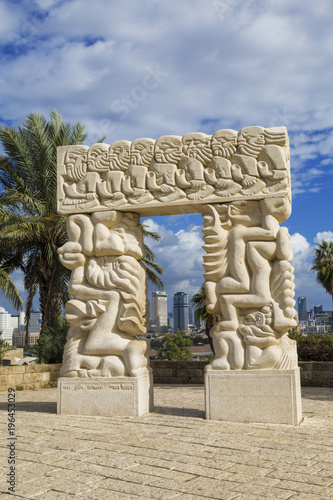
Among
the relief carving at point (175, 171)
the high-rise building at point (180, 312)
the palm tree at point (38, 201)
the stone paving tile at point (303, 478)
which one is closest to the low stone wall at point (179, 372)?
the palm tree at point (38, 201)

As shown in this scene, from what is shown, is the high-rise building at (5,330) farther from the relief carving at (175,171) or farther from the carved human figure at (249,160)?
the carved human figure at (249,160)

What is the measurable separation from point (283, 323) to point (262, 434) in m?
1.33

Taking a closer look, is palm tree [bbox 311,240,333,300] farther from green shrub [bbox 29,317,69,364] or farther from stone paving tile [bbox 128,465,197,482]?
stone paving tile [bbox 128,465,197,482]

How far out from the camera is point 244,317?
6.21 metres

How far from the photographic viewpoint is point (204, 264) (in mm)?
6441

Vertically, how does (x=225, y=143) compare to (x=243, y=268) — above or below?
above

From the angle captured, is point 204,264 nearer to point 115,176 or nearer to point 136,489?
point 115,176

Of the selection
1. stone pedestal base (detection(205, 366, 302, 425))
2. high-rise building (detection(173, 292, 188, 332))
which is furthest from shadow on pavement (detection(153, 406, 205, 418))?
high-rise building (detection(173, 292, 188, 332))

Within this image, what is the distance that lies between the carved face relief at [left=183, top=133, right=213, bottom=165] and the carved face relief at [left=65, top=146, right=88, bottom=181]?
1.47 metres

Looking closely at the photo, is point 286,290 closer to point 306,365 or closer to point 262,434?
point 262,434

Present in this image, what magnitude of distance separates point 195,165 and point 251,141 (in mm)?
777

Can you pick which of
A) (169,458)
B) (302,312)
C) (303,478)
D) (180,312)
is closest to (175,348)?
(169,458)

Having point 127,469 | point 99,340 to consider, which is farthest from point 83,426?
point 127,469

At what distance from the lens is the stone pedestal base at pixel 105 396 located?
635 centimetres
